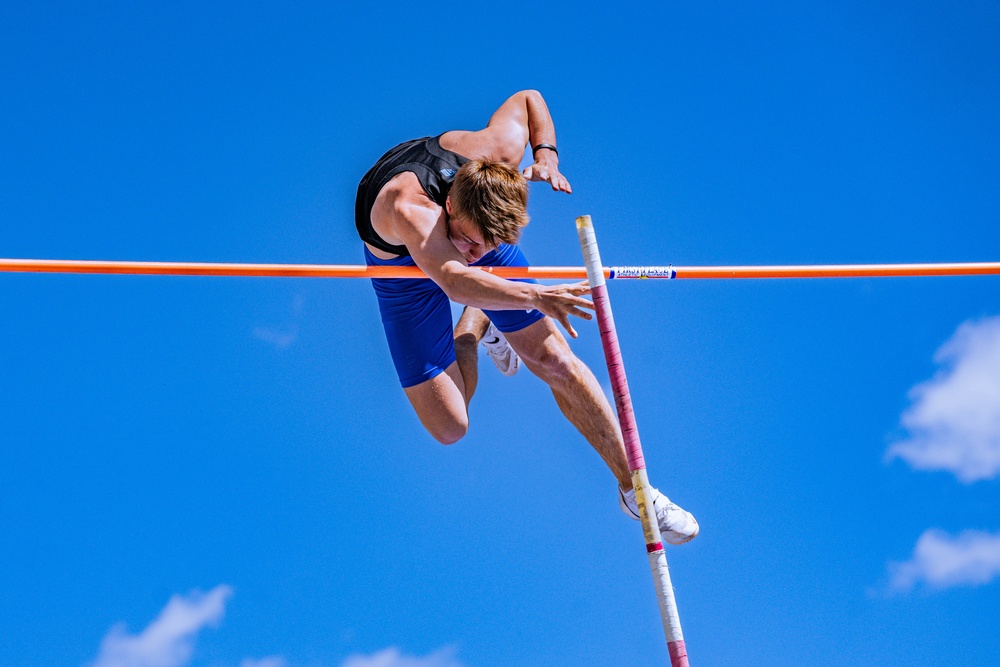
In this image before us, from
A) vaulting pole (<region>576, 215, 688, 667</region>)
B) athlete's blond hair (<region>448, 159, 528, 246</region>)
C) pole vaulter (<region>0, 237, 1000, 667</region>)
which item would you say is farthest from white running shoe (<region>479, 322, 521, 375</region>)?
vaulting pole (<region>576, 215, 688, 667</region>)

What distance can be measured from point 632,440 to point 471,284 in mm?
1068

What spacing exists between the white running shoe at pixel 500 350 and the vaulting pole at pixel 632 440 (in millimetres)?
2133

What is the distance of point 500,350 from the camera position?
6.83m

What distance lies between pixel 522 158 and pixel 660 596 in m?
2.81

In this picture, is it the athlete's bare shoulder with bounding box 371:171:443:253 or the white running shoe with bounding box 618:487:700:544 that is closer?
the athlete's bare shoulder with bounding box 371:171:443:253

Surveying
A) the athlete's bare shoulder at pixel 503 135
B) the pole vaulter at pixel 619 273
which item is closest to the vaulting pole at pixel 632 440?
the pole vaulter at pixel 619 273

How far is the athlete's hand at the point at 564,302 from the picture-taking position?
444 centimetres

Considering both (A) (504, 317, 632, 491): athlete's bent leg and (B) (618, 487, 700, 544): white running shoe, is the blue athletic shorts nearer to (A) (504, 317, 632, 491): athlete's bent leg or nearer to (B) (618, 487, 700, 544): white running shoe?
(A) (504, 317, 632, 491): athlete's bent leg

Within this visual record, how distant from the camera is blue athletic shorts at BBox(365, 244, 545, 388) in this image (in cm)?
636

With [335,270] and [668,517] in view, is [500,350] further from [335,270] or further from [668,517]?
[668,517]

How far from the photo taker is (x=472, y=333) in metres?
6.75

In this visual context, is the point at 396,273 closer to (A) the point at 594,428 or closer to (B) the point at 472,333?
(B) the point at 472,333

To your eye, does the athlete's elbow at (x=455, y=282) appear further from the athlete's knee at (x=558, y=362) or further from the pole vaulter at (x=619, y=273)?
the athlete's knee at (x=558, y=362)

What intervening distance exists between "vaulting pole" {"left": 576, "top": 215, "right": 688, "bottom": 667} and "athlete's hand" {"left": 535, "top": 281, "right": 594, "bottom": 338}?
0.33ft
